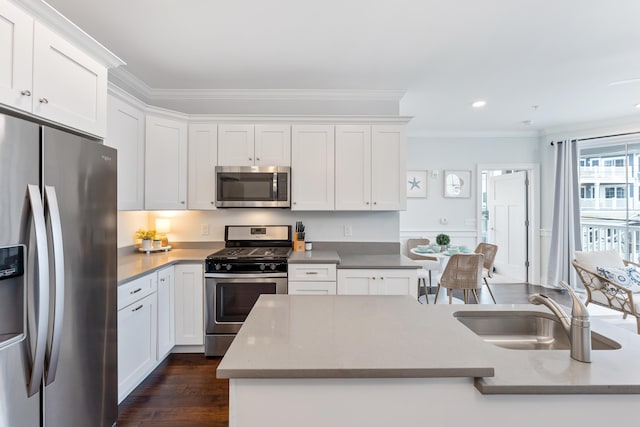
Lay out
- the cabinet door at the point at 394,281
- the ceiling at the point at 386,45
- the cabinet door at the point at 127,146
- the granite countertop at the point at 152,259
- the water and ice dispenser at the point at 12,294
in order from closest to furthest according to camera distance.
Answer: the water and ice dispenser at the point at 12,294 < the ceiling at the point at 386,45 < the granite countertop at the point at 152,259 < the cabinet door at the point at 127,146 < the cabinet door at the point at 394,281

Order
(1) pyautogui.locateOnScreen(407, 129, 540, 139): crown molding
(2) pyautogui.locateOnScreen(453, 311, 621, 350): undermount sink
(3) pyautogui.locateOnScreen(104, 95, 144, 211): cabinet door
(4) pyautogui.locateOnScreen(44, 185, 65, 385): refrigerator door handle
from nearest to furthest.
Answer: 1. (4) pyautogui.locateOnScreen(44, 185, 65, 385): refrigerator door handle
2. (2) pyautogui.locateOnScreen(453, 311, 621, 350): undermount sink
3. (3) pyautogui.locateOnScreen(104, 95, 144, 211): cabinet door
4. (1) pyautogui.locateOnScreen(407, 129, 540, 139): crown molding

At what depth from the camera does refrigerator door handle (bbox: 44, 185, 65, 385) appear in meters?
1.34

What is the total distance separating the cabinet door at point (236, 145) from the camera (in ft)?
10.6

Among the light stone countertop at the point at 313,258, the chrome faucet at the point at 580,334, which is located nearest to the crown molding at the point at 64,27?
the light stone countertop at the point at 313,258

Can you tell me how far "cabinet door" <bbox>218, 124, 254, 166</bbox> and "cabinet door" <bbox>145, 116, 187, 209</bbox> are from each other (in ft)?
1.16

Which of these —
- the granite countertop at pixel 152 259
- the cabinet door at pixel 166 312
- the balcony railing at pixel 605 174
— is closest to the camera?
the granite countertop at pixel 152 259

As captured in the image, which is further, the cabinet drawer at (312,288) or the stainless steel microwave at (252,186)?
the stainless steel microwave at (252,186)

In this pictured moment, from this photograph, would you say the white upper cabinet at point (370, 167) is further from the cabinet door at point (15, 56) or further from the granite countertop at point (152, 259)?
the cabinet door at point (15, 56)

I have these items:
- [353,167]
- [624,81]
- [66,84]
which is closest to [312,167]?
[353,167]

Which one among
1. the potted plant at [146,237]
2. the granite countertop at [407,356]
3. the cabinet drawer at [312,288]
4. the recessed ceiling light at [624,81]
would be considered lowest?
the cabinet drawer at [312,288]

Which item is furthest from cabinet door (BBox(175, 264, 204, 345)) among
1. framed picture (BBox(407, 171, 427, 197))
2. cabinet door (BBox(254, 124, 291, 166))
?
framed picture (BBox(407, 171, 427, 197))

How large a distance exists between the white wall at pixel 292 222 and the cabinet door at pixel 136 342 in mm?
1070

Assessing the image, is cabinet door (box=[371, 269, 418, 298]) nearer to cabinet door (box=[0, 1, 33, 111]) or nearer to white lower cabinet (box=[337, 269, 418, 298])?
white lower cabinet (box=[337, 269, 418, 298])

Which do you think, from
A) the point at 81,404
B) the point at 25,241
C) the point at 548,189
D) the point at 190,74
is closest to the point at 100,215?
the point at 25,241
